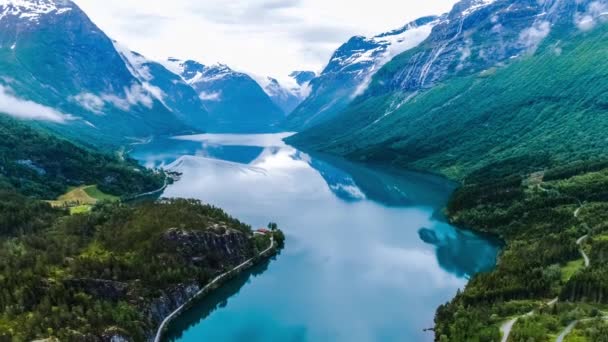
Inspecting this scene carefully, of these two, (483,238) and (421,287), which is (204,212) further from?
(483,238)

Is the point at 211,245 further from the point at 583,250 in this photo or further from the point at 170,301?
the point at 583,250

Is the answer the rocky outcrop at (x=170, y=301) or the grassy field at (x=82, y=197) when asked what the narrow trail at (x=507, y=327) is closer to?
the rocky outcrop at (x=170, y=301)

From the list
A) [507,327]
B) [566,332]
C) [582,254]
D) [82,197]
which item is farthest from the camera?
[82,197]

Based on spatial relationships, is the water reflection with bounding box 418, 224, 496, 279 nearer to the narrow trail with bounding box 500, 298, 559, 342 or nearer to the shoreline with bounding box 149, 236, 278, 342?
Answer: the narrow trail with bounding box 500, 298, 559, 342

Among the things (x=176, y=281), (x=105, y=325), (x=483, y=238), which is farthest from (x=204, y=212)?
(x=483, y=238)

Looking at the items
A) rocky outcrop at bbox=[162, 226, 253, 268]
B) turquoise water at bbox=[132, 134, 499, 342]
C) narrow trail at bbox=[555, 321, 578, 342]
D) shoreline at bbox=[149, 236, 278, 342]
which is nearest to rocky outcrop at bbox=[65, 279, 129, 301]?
shoreline at bbox=[149, 236, 278, 342]

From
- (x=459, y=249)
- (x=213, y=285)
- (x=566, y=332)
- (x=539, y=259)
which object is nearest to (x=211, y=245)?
(x=213, y=285)
